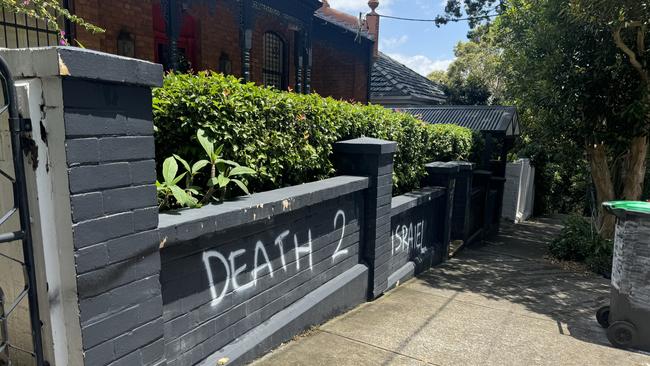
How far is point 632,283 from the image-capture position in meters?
4.34

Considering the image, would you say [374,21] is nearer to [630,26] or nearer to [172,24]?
[172,24]

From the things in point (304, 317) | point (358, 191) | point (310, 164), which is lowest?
point (304, 317)

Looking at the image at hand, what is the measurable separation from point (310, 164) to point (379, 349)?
1722mm

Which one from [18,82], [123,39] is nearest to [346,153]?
[18,82]

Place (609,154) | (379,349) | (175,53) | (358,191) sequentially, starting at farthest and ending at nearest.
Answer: (609,154), (175,53), (358,191), (379,349)

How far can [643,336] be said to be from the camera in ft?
13.9

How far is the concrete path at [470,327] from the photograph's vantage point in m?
3.74

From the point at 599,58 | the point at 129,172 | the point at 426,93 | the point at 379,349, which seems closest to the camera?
the point at 129,172

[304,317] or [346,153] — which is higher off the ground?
[346,153]

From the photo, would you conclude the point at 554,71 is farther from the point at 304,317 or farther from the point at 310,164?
the point at 304,317

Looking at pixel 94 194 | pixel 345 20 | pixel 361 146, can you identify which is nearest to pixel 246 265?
pixel 94 194

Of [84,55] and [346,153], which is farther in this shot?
[346,153]

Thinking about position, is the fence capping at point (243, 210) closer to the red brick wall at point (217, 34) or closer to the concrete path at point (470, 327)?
the concrete path at point (470, 327)

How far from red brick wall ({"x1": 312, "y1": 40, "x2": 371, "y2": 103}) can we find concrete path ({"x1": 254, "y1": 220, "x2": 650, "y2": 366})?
8.21 metres
